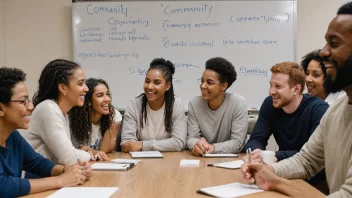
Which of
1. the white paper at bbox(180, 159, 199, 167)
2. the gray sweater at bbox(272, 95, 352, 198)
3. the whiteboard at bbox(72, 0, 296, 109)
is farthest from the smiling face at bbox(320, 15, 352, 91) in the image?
the whiteboard at bbox(72, 0, 296, 109)

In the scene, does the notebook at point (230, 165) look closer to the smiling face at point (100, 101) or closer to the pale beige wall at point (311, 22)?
the smiling face at point (100, 101)

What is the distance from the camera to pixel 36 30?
3.92m

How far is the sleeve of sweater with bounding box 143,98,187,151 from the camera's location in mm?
2594

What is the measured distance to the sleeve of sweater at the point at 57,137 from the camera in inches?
77.2

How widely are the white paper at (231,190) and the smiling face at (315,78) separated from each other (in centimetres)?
157

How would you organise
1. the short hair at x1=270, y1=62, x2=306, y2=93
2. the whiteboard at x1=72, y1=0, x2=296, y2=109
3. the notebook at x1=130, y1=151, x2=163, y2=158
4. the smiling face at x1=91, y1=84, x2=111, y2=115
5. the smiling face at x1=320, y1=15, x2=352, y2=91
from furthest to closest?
the whiteboard at x1=72, y1=0, x2=296, y2=109 → the smiling face at x1=91, y1=84, x2=111, y2=115 → the short hair at x1=270, y1=62, x2=306, y2=93 → the notebook at x1=130, y1=151, x2=163, y2=158 → the smiling face at x1=320, y1=15, x2=352, y2=91

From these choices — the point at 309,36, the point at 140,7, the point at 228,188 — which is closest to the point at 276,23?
the point at 309,36

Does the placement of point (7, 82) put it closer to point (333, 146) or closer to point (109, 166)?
point (109, 166)

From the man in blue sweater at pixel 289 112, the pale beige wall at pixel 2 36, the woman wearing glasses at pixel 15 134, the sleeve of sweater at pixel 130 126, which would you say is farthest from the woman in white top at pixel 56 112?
the pale beige wall at pixel 2 36

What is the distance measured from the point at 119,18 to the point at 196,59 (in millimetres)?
913

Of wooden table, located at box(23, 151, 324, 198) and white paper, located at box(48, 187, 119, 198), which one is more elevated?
white paper, located at box(48, 187, 119, 198)

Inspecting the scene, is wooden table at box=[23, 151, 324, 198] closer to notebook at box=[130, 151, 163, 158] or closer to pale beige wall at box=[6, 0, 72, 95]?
notebook at box=[130, 151, 163, 158]

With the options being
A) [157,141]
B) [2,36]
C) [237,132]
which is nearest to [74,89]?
[157,141]

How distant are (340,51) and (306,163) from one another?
0.63 metres
